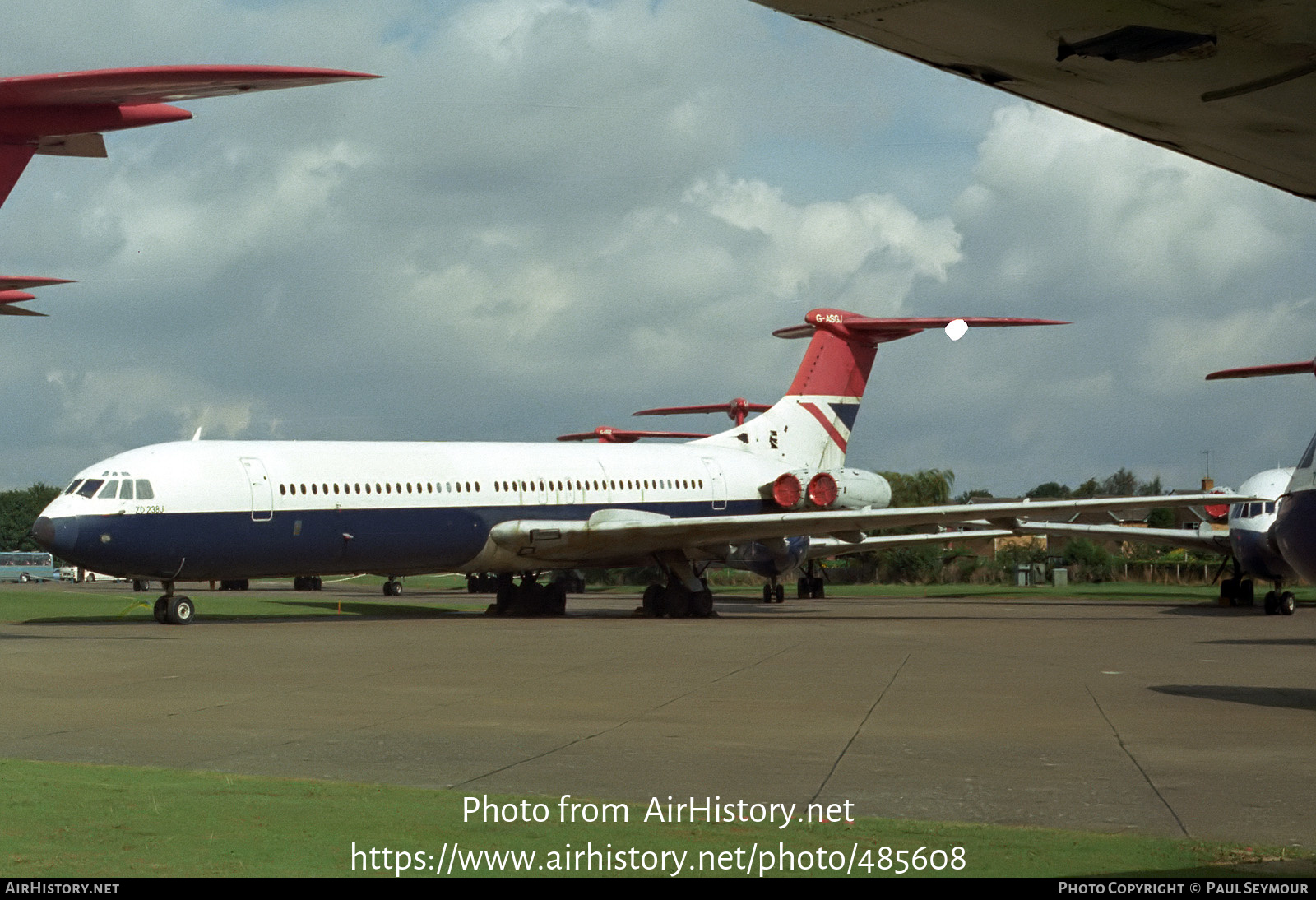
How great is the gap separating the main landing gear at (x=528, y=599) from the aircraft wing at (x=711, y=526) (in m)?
1.07

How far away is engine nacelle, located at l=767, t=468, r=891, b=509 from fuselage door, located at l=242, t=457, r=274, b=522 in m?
12.1

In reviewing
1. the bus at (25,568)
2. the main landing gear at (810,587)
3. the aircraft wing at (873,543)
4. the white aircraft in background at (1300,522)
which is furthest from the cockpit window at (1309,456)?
the bus at (25,568)

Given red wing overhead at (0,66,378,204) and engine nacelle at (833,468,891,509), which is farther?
engine nacelle at (833,468,891,509)

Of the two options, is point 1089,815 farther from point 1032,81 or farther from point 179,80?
point 179,80

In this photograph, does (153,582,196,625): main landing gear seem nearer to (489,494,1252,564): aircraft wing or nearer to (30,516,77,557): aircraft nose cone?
(30,516,77,557): aircraft nose cone

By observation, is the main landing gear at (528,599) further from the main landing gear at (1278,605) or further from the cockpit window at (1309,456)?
the cockpit window at (1309,456)

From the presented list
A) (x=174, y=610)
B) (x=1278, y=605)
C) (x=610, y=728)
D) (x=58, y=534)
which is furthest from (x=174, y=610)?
(x=1278, y=605)

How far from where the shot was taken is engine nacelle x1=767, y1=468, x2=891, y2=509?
1232 inches

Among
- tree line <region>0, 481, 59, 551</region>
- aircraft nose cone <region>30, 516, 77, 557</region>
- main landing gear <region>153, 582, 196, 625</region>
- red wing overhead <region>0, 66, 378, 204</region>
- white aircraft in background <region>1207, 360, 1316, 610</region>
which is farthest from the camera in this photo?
tree line <region>0, 481, 59, 551</region>

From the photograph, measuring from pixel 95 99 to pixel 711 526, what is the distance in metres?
18.7

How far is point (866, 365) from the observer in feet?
111

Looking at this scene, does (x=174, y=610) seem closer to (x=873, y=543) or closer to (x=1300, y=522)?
(x=1300, y=522)

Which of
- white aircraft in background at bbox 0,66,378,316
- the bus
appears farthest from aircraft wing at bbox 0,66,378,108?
the bus
